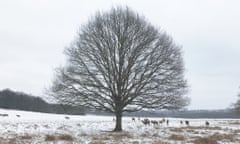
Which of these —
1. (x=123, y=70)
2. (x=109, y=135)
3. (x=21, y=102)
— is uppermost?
(x=21, y=102)

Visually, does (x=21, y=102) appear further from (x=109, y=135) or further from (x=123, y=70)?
(x=109, y=135)

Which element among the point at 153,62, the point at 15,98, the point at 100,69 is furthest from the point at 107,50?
the point at 15,98

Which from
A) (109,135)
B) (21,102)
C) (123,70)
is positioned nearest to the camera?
(109,135)

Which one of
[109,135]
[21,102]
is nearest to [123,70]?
[109,135]

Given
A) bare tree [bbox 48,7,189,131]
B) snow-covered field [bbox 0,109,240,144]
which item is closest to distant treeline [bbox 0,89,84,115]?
snow-covered field [bbox 0,109,240,144]

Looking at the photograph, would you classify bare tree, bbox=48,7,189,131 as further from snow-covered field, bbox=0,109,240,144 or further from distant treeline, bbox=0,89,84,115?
distant treeline, bbox=0,89,84,115

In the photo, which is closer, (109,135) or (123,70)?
(109,135)

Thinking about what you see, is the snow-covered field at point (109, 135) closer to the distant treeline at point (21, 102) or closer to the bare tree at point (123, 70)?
the bare tree at point (123, 70)

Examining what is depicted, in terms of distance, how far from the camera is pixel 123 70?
917 inches

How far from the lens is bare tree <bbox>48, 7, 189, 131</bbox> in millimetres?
23047

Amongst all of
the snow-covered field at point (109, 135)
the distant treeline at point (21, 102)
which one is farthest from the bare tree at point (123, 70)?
the distant treeline at point (21, 102)

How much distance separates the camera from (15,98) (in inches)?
4865

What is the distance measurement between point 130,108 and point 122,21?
270 inches

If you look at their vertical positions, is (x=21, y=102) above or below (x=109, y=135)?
above
